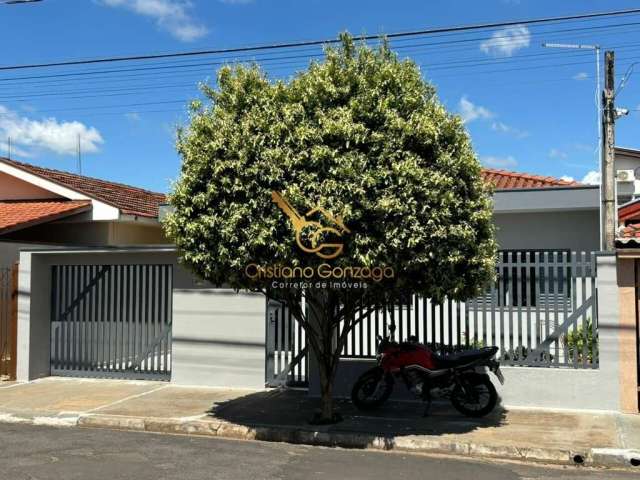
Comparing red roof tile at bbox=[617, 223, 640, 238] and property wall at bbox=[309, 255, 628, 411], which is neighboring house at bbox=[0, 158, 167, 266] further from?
red roof tile at bbox=[617, 223, 640, 238]

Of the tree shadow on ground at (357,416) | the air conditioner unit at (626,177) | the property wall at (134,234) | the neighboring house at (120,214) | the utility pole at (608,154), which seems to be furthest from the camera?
the property wall at (134,234)

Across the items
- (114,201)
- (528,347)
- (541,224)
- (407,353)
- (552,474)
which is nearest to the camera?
(552,474)

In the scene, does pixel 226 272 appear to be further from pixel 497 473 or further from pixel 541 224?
pixel 541 224

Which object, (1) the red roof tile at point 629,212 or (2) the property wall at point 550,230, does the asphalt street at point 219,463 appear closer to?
(2) the property wall at point 550,230

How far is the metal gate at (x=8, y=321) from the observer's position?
11930 mm

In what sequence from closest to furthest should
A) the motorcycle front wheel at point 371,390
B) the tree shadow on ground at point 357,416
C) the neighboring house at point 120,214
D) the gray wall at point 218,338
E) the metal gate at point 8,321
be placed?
the tree shadow on ground at point 357,416 → the motorcycle front wheel at point 371,390 → the gray wall at point 218,338 → the metal gate at point 8,321 → the neighboring house at point 120,214

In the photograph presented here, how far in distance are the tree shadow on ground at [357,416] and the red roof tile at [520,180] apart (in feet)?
24.5

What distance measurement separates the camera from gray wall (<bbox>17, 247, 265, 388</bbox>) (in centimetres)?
1101

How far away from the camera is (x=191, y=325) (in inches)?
446

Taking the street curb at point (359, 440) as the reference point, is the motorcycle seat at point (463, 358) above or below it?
above

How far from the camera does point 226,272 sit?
7.70 m

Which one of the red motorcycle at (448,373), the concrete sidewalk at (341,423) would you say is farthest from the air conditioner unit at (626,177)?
the red motorcycle at (448,373)

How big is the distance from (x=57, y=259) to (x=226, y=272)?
5909mm

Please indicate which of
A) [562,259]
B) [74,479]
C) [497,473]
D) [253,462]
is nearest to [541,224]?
[562,259]
